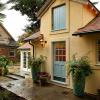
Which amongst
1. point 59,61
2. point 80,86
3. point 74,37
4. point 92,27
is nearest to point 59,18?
point 74,37

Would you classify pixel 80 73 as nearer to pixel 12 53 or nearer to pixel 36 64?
pixel 36 64

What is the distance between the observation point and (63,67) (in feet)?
43.9

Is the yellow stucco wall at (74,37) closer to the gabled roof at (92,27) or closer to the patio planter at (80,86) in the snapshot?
the gabled roof at (92,27)

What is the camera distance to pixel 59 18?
44.8 feet

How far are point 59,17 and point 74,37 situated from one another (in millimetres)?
2002

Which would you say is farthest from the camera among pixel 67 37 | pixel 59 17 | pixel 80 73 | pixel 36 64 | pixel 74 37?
pixel 36 64

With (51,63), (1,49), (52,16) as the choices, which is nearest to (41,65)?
(51,63)

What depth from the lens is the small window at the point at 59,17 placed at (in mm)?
13270

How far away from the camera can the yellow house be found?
1112cm

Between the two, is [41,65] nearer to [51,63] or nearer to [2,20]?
[51,63]

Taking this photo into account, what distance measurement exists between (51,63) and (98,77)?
408 cm

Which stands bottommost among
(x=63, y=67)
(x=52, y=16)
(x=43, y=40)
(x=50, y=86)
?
(x=50, y=86)

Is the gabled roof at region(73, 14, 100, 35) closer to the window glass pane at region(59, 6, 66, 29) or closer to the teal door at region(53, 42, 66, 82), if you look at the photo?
the window glass pane at region(59, 6, 66, 29)

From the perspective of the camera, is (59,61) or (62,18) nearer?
(62,18)
